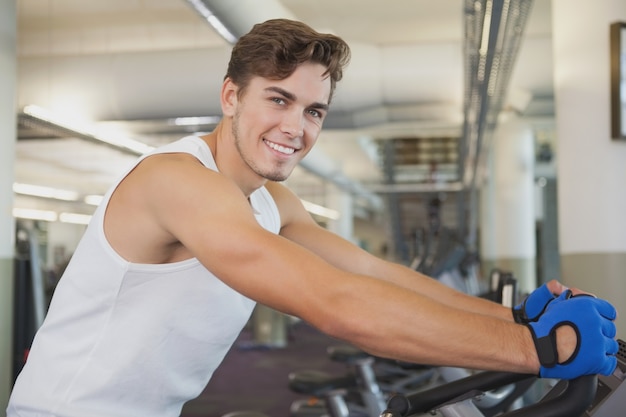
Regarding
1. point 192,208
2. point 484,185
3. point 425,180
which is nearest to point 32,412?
point 192,208

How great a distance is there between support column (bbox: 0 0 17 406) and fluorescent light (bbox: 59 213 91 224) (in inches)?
391

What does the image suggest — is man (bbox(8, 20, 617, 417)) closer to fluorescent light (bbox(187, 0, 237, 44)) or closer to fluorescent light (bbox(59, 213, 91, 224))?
fluorescent light (bbox(187, 0, 237, 44))

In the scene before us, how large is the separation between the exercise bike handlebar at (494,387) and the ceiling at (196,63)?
5129 millimetres

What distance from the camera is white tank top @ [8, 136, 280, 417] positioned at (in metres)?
1.28

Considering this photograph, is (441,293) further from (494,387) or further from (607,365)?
(607,365)

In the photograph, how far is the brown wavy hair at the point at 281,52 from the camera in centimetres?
134

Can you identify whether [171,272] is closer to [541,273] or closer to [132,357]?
[132,357]

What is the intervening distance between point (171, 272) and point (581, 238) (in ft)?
10.5

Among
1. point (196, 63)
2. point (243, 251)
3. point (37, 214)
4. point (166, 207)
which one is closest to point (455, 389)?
point (243, 251)

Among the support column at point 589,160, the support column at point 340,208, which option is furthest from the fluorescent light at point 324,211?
the support column at point 589,160

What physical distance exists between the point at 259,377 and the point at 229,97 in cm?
667

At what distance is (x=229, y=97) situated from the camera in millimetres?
1487

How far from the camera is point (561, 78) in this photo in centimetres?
415

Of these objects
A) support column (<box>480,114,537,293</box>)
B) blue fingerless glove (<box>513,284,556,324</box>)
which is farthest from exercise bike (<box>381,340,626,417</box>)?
support column (<box>480,114,537,293</box>)
